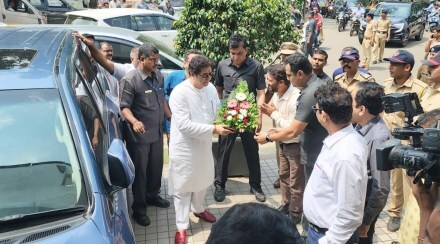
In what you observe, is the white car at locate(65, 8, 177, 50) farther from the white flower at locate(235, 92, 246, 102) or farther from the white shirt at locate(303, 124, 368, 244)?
the white shirt at locate(303, 124, 368, 244)

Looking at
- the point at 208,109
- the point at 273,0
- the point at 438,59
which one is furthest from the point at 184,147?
the point at 273,0

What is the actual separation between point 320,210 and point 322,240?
7.7 inches

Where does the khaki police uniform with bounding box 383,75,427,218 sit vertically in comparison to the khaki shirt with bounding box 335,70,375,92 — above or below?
below

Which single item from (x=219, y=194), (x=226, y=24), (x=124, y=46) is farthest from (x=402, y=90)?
(x=124, y=46)

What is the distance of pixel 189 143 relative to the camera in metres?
3.83

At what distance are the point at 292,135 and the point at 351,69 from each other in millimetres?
1803

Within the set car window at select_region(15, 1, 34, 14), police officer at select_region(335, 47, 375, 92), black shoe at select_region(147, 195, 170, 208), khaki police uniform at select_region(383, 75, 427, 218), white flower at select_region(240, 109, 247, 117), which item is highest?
car window at select_region(15, 1, 34, 14)

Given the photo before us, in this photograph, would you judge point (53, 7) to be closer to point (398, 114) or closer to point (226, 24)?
point (226, 24)

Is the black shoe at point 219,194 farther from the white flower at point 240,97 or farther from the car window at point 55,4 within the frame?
the car window at point 55,4

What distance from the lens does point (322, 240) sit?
2586 millimetres

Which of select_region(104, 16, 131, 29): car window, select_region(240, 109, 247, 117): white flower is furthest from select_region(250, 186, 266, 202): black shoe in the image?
select_region(104, 16, 131, 29): car window

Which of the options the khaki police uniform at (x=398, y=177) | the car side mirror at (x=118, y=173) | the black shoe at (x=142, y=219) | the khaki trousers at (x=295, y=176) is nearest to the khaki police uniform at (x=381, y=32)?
the khaki police uniform at (x=398, y=177)

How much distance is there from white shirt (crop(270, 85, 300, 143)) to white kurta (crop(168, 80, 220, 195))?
66 cm

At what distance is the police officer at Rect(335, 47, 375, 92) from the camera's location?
4797 mm
